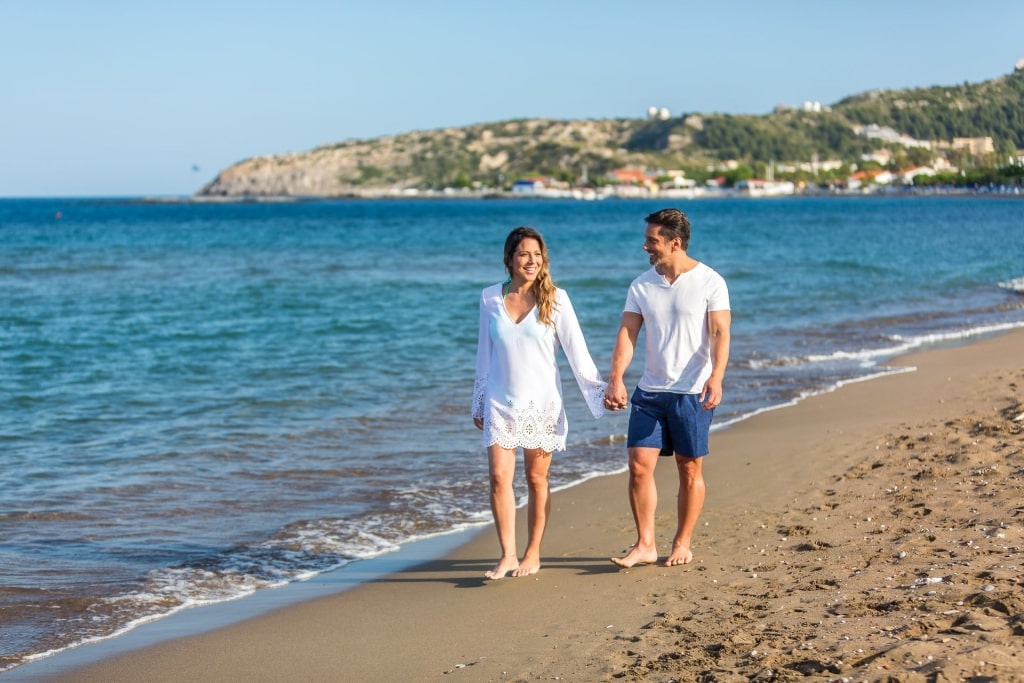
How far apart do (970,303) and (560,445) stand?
19.2 metres

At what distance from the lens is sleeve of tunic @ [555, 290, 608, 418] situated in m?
5.58

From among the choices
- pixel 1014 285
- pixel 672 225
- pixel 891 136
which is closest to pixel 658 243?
pixel 672 225

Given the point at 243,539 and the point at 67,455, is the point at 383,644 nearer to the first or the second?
the point at 243,539

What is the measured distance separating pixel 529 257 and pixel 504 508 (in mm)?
1336

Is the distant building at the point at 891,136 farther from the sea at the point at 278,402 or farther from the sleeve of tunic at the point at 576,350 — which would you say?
the sleeve of tunic at the point at 576,350

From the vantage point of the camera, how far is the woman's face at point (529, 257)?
17.9ft

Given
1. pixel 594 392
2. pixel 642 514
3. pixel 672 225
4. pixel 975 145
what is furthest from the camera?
pixel 975 145

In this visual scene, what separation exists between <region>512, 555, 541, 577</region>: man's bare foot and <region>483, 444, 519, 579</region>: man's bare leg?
0.03m

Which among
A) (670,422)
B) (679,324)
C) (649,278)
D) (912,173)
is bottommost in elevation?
(670,422)

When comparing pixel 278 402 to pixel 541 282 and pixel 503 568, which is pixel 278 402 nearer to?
pixel 503 568

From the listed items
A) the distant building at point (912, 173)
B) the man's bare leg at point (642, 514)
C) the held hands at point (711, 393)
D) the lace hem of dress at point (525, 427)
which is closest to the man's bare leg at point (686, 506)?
the man's bare leg at point (642, 514)

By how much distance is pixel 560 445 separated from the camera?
5656mm

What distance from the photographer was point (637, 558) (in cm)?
574

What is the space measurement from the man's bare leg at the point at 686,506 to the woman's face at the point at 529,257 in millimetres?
1223
